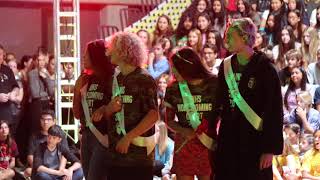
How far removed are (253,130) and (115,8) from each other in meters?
10.7

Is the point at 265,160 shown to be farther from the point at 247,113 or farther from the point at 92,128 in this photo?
the point at 92,128

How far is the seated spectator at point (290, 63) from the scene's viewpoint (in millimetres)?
11062

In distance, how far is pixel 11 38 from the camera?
15.0 m

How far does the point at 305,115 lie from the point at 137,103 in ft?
18.2

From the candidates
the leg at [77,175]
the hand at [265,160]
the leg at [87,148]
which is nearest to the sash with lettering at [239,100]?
the hand at [265,160]

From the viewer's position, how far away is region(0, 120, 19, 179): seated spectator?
9.56m

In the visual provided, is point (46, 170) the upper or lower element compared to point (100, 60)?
lower

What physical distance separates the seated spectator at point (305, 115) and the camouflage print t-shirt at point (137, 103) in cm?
536

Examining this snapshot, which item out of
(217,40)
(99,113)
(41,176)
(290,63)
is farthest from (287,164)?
(99,113)

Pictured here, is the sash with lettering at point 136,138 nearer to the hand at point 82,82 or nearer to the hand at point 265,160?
the hand at point 82,82

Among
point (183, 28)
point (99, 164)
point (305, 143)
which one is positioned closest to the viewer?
point (99, 164)

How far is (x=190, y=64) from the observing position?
5375mm

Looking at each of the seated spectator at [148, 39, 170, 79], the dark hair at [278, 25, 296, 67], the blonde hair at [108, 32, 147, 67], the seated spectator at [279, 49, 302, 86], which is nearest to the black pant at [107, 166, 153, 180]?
the blonde hair at [108, 32, 147, 67]

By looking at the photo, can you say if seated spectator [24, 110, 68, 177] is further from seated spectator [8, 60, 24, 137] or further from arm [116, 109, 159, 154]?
arm [116, 109, 159, 154]
